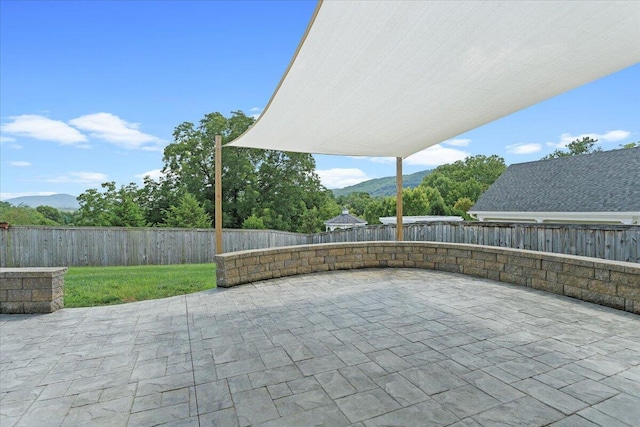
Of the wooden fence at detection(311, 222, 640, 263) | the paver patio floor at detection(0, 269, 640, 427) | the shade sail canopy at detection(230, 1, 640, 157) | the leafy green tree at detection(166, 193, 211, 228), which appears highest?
the shade sail canopy at detection(230, 1, 640, 157)

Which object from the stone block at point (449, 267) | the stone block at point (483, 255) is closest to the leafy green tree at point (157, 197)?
the stone block at point (449, 267)

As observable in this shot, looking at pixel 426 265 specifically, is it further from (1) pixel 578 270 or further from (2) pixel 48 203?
(2) pixel 48 203

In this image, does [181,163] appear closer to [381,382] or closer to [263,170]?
[263,170]

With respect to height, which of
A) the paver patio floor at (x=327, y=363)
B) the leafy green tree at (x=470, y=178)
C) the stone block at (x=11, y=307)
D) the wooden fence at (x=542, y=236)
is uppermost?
the leafy green tree at (x=470, y=178)

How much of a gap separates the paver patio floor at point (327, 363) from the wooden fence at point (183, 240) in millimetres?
2765

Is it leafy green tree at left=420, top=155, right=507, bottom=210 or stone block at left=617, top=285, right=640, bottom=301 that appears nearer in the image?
stone block at left=617, top=285, right=640, bottom=301

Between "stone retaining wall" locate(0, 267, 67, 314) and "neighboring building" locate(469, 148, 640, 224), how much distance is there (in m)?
12.7

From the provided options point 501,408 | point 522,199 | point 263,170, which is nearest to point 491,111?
point 501,408

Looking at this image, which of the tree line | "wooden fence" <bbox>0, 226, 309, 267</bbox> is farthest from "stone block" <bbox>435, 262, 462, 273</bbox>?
the tree line

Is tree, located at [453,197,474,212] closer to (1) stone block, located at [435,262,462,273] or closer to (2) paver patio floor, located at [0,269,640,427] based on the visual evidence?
(1) stone block, located at [435,262,462,273]

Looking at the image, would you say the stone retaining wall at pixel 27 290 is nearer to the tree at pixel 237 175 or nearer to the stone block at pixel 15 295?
the stone block at pixel 15 295

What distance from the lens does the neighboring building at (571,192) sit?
9844 millimetres

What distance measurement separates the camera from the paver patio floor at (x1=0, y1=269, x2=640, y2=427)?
1961mm

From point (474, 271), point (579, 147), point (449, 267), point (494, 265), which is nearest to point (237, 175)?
point (449, 267)
